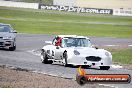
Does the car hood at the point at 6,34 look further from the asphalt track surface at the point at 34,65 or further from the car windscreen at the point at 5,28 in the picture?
the asphalt track surface at the point at 34,65

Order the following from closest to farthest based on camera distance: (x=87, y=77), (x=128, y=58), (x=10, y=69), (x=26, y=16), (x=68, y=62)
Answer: (x=87, y=77) < (x=10, y=69) < (x=68, y=62) < (x=128, y=58) < (x=26, y=16)

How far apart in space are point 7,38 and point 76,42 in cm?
993

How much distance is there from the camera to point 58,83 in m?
13.4

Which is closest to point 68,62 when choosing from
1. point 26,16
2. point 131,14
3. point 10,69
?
point 10,69

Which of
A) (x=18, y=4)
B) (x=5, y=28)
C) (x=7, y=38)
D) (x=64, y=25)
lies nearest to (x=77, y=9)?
(x=18, y=4)

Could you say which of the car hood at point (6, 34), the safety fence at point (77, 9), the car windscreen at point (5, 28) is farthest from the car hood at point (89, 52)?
the safety fence at point (77, 9)

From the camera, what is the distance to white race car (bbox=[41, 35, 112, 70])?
762 inches

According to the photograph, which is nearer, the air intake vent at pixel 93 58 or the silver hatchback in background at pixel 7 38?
the air intake vent at pixel 93 58

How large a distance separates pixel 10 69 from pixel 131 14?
293 feet

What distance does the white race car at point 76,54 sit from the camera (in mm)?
19344

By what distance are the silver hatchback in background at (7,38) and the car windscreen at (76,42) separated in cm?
933

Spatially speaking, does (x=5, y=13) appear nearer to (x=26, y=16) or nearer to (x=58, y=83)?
(x=26, y=16)

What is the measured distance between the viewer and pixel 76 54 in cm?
1950

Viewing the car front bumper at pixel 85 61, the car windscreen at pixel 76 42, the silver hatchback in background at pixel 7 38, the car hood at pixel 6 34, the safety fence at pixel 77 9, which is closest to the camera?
the car front bumper at pixel 85 61
